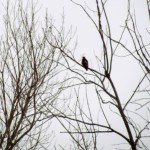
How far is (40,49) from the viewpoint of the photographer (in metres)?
3.71

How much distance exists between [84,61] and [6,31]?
5.14ft

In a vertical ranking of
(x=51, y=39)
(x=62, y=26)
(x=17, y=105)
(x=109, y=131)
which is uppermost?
(x=62, y=26)

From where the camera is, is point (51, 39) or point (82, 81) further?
point (51, 39)

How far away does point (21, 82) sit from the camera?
3.44 meters

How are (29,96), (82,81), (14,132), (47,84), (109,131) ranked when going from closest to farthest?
(109,131) → (82,81) → (14,132) → (29,96) → (47,84)

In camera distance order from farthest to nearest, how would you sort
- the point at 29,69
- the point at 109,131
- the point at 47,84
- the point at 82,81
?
the point at 47,84
the point at 29,69
the point at 82,81
the point at 109,131

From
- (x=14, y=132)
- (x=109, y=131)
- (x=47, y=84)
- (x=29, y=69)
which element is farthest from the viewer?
(x=47, y=84)

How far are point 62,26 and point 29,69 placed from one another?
1.10 m

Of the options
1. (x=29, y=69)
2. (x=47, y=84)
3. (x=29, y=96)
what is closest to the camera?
(x=29, y=96)

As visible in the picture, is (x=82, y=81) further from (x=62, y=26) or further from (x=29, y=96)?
(x=62, y=26)

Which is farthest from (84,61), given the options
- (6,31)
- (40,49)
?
(6,31)

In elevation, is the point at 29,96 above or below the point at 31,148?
above

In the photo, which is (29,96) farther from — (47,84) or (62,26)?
(62,26)

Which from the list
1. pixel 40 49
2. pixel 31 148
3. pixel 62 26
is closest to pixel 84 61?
pixel 40 49
